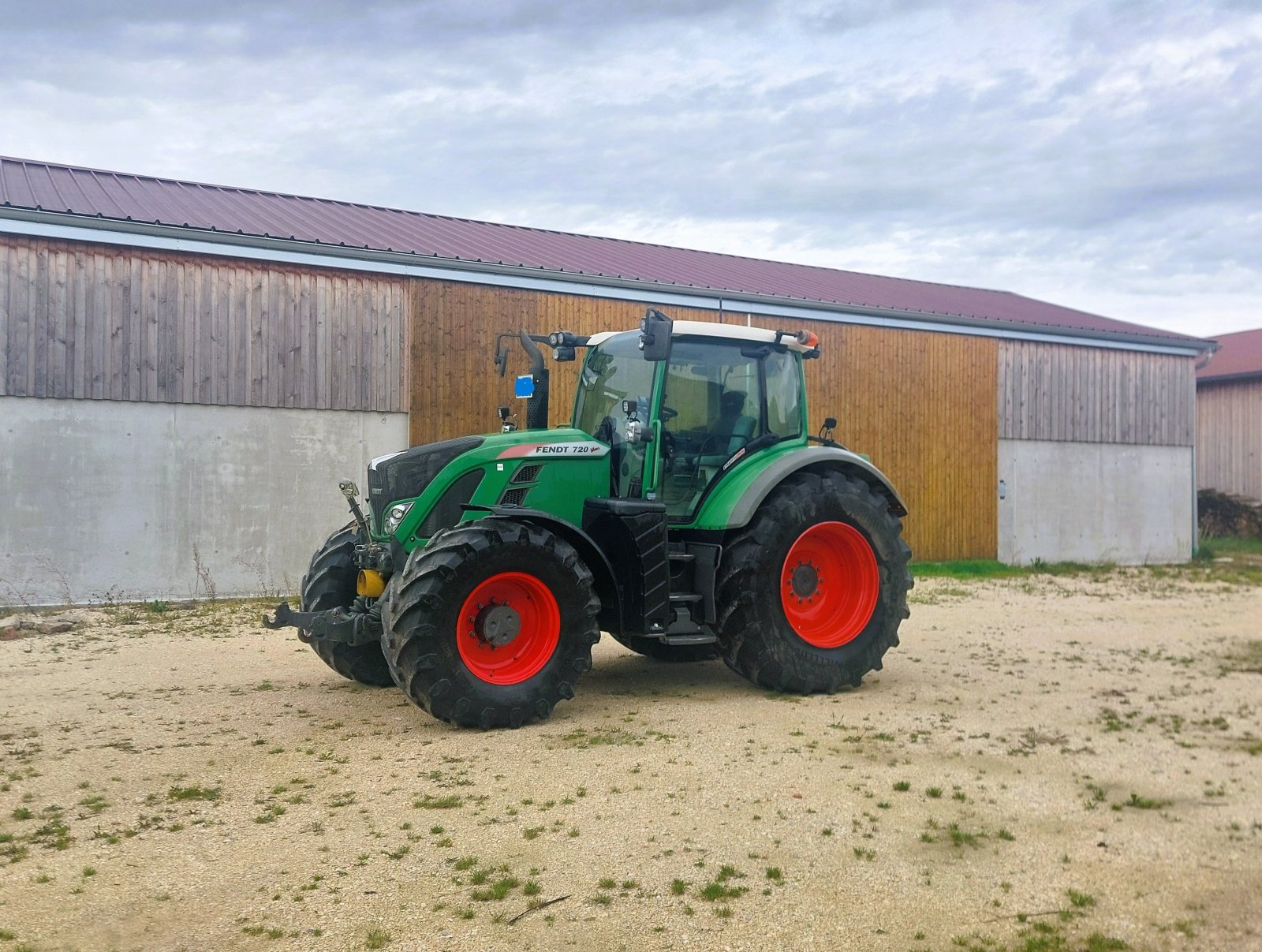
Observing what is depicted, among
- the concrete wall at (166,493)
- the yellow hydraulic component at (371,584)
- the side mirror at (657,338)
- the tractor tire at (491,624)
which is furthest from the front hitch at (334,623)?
the concrete wall at (166,493)

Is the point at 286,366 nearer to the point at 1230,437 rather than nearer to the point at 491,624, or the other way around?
the point at 491,624

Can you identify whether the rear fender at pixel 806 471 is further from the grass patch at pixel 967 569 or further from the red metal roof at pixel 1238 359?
the red metal roof at pixel 1238 359

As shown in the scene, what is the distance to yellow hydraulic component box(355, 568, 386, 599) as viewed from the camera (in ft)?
22.1

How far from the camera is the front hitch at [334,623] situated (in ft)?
20.7

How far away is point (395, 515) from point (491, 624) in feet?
3.49

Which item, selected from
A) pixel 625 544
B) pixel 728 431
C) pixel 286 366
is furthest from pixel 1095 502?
pixel 625 544

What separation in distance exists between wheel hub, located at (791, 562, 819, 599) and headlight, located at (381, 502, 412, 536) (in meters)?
2.69

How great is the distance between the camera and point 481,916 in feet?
12.2

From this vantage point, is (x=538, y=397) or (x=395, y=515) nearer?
(x=395, y=515)

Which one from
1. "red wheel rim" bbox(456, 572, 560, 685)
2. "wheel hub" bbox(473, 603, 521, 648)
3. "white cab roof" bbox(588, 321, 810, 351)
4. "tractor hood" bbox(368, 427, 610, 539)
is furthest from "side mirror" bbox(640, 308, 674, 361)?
"wheel hub" bbox(473, 603, 521, 648)

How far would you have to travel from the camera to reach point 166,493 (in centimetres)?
1188

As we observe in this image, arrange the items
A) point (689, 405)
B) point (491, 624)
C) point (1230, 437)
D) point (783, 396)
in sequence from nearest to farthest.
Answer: point (491, 624), point (689, 405), point (783, 396), point (1230, 437)

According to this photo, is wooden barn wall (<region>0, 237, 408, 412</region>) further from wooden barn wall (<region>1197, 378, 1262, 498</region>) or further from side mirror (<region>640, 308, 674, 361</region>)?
wooden barn wall (<region>1197, 378, 1262, 498</region>)

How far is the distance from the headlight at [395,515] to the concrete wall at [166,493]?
6.06 metres
